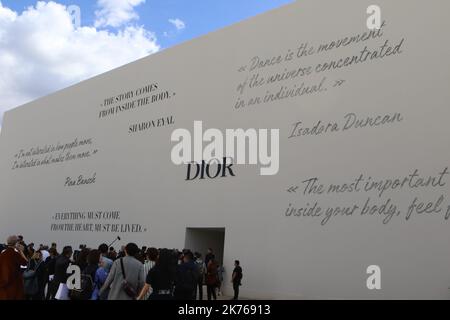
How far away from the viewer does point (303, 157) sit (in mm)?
11555

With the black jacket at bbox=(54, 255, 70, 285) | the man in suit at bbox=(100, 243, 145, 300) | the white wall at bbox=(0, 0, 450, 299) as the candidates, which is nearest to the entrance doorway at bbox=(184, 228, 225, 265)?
the white wall at bbox=(0, 0, 450, 299)

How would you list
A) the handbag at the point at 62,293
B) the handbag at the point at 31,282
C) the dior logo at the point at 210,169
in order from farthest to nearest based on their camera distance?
the dior logo at the point at 210,169 → the handbag at the point at 31,282 → the handbag at the point at 62,293

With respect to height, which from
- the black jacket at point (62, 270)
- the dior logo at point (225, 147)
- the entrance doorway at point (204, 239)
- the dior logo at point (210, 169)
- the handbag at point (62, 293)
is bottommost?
the handbag at point (62, 293)

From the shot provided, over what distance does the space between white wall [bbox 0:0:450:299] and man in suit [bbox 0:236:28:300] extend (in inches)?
252

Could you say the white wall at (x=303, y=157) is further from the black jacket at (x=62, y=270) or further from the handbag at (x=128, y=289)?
the handbag at (x=128, y=289)

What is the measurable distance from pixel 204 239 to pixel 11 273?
26.7 feet

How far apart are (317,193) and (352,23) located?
158 inches

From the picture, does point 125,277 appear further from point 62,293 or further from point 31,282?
point 31,282

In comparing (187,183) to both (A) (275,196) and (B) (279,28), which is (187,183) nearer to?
(A) (275,196)

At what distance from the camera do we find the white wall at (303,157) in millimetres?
9734

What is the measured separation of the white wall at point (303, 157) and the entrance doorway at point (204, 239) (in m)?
0.31

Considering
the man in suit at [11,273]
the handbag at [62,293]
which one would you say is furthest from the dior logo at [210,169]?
the man in suit at [11,273]

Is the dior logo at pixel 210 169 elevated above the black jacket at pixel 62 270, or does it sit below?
above

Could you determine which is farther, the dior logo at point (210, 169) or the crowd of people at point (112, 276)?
the dior logo at point (210, 169)
